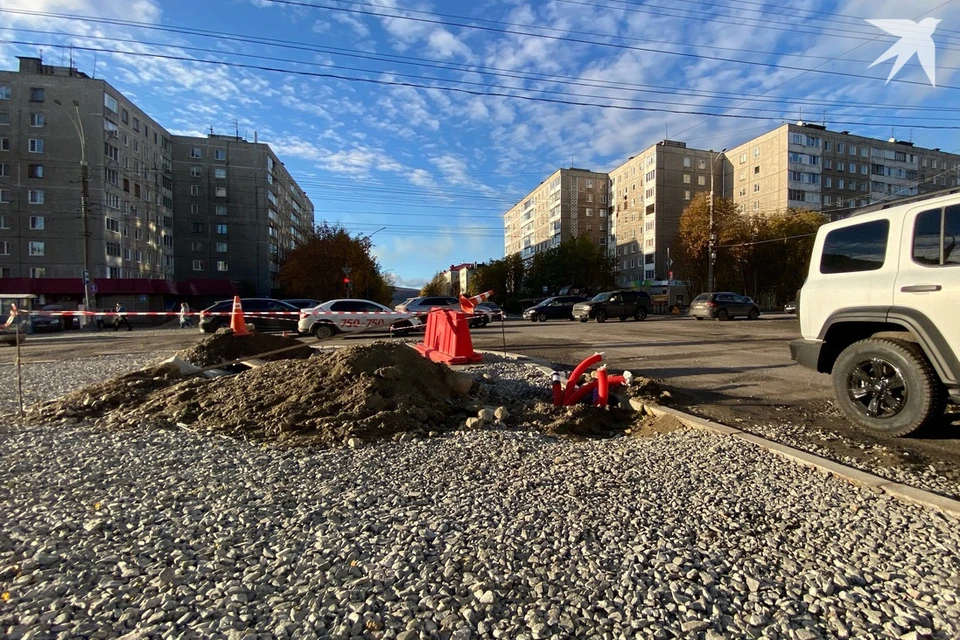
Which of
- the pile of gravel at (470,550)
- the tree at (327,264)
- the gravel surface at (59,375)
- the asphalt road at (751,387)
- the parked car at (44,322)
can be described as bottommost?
the gravel surface at (59,375)

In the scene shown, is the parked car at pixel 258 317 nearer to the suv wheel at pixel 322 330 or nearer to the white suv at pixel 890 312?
the suv wheel at pixel 322 330

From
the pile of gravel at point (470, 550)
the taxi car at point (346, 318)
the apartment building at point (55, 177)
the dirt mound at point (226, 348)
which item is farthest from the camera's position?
the apartment building at point (55, 177)

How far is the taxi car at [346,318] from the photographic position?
1752 centimetres

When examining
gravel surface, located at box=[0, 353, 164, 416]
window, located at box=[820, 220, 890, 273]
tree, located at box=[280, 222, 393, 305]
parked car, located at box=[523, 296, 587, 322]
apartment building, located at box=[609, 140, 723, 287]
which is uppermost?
apartment building, located at box=[609, 140, 723, 287]

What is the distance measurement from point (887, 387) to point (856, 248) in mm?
1402

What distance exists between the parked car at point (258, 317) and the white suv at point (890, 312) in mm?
17552

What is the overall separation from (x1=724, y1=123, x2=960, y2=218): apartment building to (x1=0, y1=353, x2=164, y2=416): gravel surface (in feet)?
219

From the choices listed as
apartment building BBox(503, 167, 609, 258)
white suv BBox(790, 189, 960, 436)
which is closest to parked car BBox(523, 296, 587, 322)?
white suv BBox(790, 189, 960, 436)

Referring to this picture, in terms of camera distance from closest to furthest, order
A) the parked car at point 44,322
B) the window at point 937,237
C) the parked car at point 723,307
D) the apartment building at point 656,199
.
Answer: the window at point 937,237, the parked car at point 44,322, the parked car at point 723,307, the apartment building at point 656,199

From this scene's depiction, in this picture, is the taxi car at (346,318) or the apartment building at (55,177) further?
the apartment building at (55,177)

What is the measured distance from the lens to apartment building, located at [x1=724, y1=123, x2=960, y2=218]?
63500 mm

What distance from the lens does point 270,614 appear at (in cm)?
202

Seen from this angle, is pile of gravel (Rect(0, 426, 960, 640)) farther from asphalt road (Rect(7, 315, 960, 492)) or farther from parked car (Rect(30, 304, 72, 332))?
parked car (Rect(30, 304, 72, 332))

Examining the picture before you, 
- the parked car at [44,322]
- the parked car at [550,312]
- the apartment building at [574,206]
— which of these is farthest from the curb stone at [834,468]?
the apartment building at [574,206]
